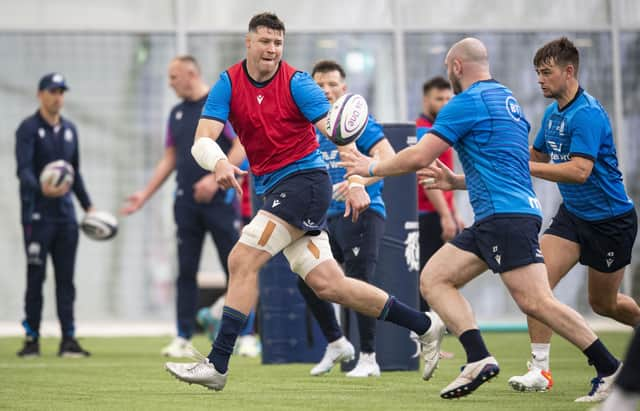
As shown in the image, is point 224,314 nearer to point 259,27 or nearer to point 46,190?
point 259,27

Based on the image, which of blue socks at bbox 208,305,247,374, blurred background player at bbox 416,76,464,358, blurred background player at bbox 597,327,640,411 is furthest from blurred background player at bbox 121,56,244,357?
blurred background player at bbox 597,327,640,411

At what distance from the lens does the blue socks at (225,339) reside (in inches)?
231

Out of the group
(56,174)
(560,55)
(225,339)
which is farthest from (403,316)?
(56,174)

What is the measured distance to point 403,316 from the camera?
6191 millimetres

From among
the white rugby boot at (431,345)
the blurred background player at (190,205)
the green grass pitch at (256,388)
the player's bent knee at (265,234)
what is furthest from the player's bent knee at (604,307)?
the blurred background player at (190,205)

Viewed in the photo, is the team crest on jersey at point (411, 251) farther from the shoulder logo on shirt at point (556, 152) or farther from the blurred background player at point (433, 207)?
the shoulder logo on shirt at point (556, 152)

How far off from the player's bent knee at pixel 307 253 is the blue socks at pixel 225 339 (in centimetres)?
44

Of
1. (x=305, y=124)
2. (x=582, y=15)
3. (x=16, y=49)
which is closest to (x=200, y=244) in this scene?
(x=305, y=124)

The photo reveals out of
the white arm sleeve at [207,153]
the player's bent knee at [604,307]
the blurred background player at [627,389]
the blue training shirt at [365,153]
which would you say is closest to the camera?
the blurred background player at [627,389]

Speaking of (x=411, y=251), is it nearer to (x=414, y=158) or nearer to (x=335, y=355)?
(x=335, y=355)

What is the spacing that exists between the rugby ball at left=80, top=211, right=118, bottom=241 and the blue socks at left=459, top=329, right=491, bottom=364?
199 inches

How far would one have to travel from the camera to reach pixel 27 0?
566 inches

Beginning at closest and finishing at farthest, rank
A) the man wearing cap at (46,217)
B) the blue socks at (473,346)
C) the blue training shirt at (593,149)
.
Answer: the blue socks at (473,346) → the blue training shirt at (593,149) → the man wearing cap at (46,217)

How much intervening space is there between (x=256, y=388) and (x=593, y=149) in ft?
7.23
